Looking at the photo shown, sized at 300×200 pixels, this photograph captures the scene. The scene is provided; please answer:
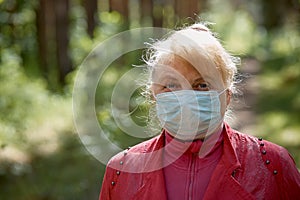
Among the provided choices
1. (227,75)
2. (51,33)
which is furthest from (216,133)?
(51,33)

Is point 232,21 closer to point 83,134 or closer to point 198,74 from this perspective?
point 83,134

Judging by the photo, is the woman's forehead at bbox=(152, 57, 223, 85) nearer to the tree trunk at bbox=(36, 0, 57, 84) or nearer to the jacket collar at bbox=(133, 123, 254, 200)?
the jacket collar at bbox=(133, 123, 254, 200)

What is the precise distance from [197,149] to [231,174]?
19 cm

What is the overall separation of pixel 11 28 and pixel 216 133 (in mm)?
12559

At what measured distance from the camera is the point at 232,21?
34156mm

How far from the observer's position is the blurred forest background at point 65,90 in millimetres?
8531

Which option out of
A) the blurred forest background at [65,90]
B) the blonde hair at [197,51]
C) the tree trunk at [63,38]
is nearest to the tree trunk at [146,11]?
the blurred forest background at [65,90]

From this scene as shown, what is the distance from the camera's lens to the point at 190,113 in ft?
10.7

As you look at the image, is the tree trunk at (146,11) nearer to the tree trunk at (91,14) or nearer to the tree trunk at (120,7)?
the tree trunk at (120,7)

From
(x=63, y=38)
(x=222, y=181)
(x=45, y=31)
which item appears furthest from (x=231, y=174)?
(x=45, y=31)

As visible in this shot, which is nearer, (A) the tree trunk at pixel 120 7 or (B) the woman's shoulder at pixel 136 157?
(B) the woman's shoulder at pixel 136 157

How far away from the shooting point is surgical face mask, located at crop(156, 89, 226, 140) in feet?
10.5

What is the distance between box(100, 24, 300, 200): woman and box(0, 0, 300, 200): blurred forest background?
0.60 metres

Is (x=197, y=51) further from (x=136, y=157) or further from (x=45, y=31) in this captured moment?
(x=45, y=31)
